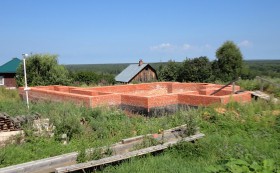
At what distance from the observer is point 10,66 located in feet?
96.1

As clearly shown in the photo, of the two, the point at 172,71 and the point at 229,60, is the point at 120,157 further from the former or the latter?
the point at 229,60

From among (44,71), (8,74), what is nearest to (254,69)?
(8,74)

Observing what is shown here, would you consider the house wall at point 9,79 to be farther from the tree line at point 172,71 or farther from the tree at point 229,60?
the tree at point 229,60

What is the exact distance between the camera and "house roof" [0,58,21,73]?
28594 mm

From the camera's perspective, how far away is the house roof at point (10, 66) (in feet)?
93.8

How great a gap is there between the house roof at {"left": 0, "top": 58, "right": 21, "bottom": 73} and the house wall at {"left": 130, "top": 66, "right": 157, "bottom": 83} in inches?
453

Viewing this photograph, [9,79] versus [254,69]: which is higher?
[9,79]

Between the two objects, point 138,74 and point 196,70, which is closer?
point 196,70

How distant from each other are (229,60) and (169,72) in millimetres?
6903

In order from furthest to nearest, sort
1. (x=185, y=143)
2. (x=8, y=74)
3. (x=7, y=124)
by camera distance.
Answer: (x=8, y=74), (x=7, y=124), (x=185, y=143)

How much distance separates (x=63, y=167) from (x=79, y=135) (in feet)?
7.86

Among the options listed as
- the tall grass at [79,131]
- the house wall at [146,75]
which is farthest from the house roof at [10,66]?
the tall grass at [79,131]

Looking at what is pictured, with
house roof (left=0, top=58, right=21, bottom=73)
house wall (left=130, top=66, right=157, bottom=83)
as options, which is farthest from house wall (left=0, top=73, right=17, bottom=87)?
house wall (left=130, top=66, right=157, bottom=83)

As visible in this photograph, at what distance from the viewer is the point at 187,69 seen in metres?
24.5
